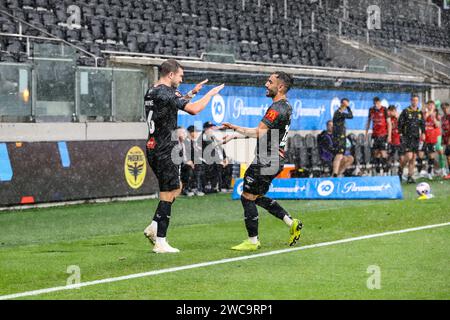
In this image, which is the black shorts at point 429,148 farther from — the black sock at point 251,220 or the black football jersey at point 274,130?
the black sock at point 251,220

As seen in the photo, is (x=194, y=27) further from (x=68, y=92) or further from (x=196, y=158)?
(x=68, y=92)

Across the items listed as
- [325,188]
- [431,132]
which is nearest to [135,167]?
[325,188]

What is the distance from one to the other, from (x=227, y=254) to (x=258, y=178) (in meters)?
1.07

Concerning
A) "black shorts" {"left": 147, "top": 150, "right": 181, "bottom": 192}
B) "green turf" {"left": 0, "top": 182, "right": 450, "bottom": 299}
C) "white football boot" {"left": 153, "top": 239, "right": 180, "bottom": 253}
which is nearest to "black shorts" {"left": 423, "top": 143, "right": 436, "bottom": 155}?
"green turf" {"left": 0, "top": 182, "right": 450, "bottom": 299}

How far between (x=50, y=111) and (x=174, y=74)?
29.5 ft

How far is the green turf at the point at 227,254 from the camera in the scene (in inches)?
330

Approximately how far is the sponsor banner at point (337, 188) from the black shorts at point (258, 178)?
8.61 metres

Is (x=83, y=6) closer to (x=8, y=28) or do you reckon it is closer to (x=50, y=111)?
(x=8, y=28)

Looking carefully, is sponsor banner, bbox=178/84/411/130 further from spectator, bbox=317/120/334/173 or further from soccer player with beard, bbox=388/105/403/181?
soccer player with beard, bbox=388/105/403/181

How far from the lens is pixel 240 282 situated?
8.77 m

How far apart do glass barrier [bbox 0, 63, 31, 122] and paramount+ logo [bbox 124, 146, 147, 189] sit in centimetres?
277

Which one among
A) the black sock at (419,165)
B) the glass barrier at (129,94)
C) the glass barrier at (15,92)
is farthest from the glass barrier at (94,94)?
the black sock at (419,165)

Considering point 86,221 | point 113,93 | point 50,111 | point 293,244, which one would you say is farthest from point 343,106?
point 293,244

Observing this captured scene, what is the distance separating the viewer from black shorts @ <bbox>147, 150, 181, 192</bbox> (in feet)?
37.1
